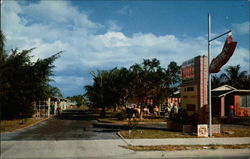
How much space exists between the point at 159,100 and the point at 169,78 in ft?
10.8

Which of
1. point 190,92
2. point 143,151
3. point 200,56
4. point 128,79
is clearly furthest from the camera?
point 128,79

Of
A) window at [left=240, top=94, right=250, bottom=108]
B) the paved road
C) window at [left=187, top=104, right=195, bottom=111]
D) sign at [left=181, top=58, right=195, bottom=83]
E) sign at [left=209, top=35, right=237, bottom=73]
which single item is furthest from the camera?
window at [left=240, top=94, right=250, bottom=108]

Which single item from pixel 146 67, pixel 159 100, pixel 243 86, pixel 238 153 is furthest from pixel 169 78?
pixel 243 86

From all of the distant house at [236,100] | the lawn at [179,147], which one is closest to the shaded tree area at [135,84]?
the distant house at [236,100]

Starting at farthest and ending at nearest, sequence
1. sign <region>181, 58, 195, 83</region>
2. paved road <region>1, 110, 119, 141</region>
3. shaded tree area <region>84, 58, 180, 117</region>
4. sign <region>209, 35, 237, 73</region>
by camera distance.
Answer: shaded tree area <region>84, 58, 180, 117</region>, sign <region>181, 58, 195, 83</region>, paved road <region>1, 110, 119, 141</region>, sign <region>209, 35, 237, 73</region>

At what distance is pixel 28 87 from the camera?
815 inches

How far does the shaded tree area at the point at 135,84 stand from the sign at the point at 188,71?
751 cm

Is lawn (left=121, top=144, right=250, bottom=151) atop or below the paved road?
atop

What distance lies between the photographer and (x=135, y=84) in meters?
25.8

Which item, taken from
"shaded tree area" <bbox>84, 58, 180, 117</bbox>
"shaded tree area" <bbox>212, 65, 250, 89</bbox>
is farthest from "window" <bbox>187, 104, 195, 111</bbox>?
"shaded tree area" <bbox>212, 65, 250, 89</bbox>

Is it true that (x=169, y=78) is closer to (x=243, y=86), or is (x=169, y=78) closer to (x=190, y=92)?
(x=190, y=92)

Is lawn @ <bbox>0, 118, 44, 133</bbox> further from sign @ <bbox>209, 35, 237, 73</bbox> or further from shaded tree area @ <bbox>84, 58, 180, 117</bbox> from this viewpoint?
sign @ <bbox>209, 35, 237, 73</bbox>

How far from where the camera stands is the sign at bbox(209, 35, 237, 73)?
12578 millimetres

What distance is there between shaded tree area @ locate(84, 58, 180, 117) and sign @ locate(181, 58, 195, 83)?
7.51 m
